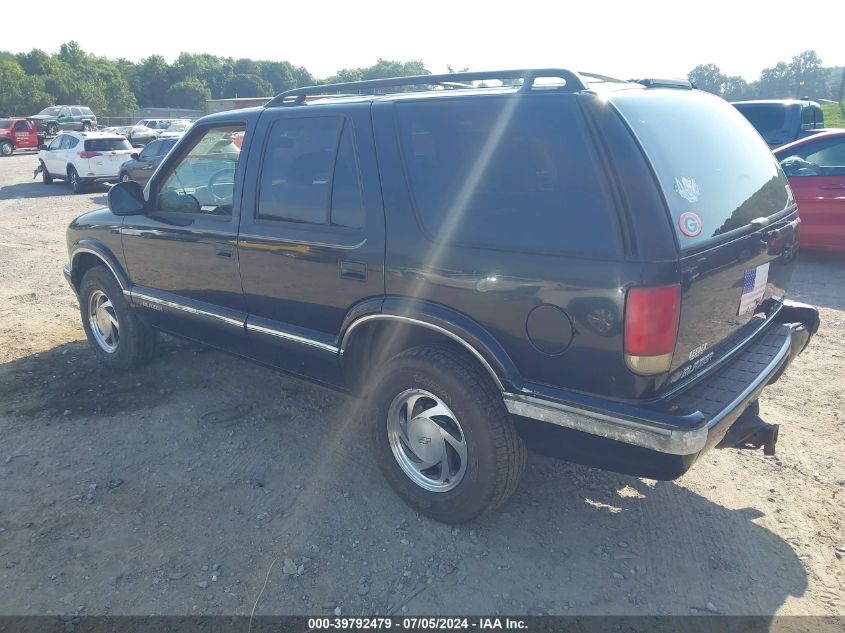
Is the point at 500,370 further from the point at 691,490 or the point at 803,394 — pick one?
the point at 803,394

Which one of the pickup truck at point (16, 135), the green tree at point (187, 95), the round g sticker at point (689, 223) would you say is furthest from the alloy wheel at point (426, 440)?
the green tree at point (187, 95)

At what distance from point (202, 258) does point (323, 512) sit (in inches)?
72.1

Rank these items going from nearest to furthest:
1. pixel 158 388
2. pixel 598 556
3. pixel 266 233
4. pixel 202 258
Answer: pixel 598 556
pixel 266 233
pixel 202 258
pixel 158 388

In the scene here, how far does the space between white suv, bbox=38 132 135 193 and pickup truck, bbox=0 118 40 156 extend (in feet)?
54.9

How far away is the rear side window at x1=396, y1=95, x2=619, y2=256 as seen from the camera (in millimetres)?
2572

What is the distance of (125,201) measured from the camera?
14.8 feet

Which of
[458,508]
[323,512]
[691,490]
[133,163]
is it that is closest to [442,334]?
[458,508]

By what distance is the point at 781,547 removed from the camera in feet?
9.96

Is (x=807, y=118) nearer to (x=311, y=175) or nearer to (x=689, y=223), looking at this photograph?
(x=689, y=223)

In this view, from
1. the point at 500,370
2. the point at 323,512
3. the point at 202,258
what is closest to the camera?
the point at 500,370

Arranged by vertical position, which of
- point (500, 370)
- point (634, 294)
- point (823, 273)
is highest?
point (634, 294)

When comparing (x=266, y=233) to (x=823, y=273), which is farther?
(x=823, y=273)

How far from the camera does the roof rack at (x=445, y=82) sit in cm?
275

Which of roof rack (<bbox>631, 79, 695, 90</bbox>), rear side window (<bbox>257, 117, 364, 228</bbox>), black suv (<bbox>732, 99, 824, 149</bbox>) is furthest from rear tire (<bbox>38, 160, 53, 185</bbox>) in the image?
roof rack (<bbox>631, 79, 695, 90</bbox>)
